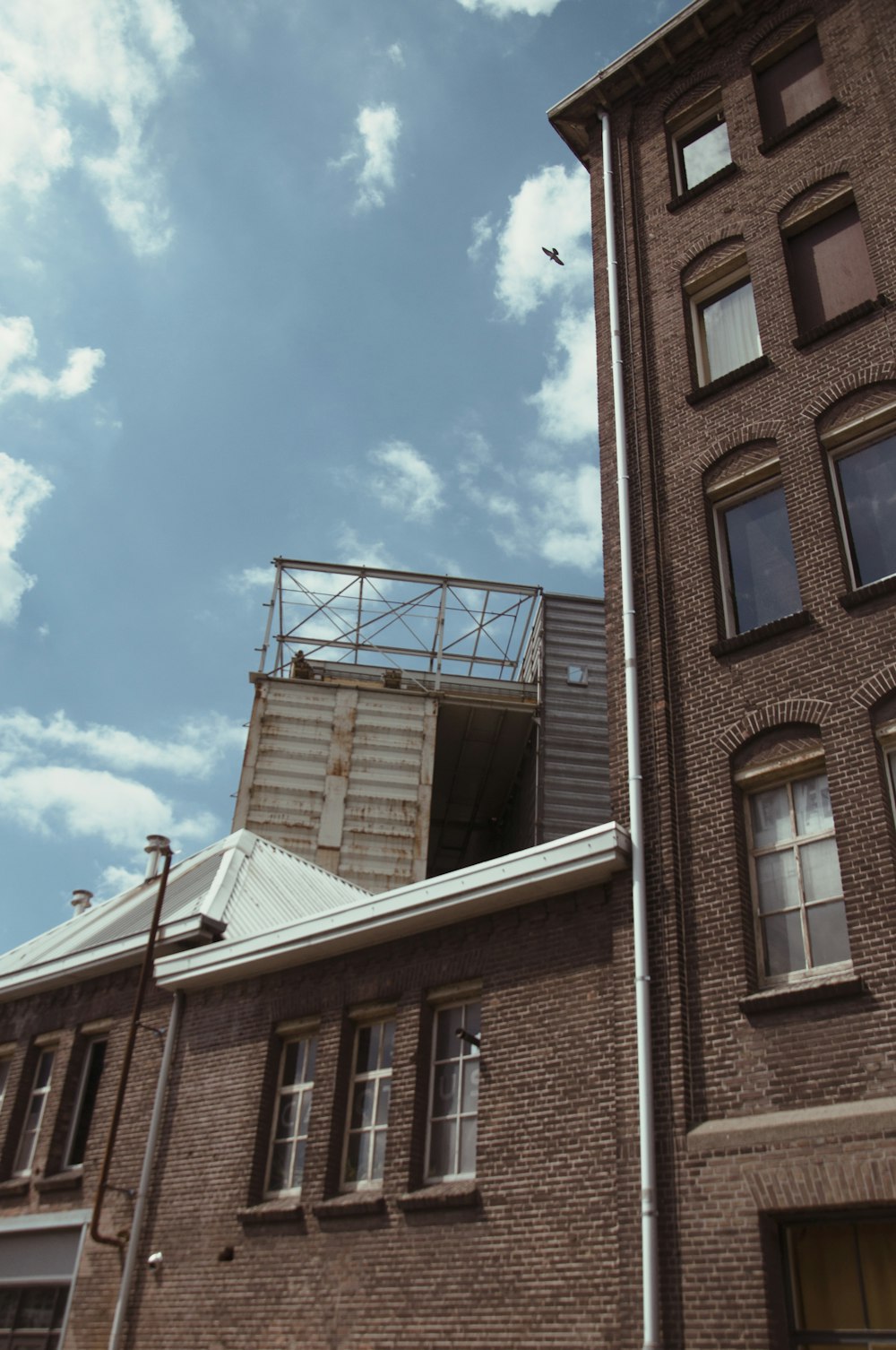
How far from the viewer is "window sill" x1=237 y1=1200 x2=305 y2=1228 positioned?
11930 millimetres

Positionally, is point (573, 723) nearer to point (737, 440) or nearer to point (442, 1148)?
point (737, 440)

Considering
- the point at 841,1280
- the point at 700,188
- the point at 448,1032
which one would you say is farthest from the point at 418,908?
the point at 700,188

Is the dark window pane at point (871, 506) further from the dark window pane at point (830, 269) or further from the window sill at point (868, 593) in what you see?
the dark window pane at point (830, 269)

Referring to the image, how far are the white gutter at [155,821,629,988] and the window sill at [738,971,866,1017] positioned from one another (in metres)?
1.94

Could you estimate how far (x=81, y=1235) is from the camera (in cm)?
1373

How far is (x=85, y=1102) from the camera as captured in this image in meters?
15.5

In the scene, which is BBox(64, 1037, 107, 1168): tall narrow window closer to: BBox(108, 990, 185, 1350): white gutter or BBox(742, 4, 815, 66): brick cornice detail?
BBox(108, 990, 185, 1350): white gutter

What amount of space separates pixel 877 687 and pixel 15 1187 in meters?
12.6

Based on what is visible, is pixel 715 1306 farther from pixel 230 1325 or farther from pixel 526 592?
pixel 526 592

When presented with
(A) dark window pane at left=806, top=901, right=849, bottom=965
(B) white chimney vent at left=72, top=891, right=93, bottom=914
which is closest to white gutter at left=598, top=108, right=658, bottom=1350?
(A) dark window pane at left=806, top=901, right=849, bottom=965

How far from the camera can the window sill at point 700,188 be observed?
15.3 meters

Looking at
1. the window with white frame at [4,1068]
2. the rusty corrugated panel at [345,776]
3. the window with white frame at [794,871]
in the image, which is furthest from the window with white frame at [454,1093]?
the rusty corrugated panel at [345,776]

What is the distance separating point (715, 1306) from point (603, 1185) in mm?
1381

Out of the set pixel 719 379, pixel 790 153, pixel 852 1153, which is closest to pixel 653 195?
pixel 790 153
